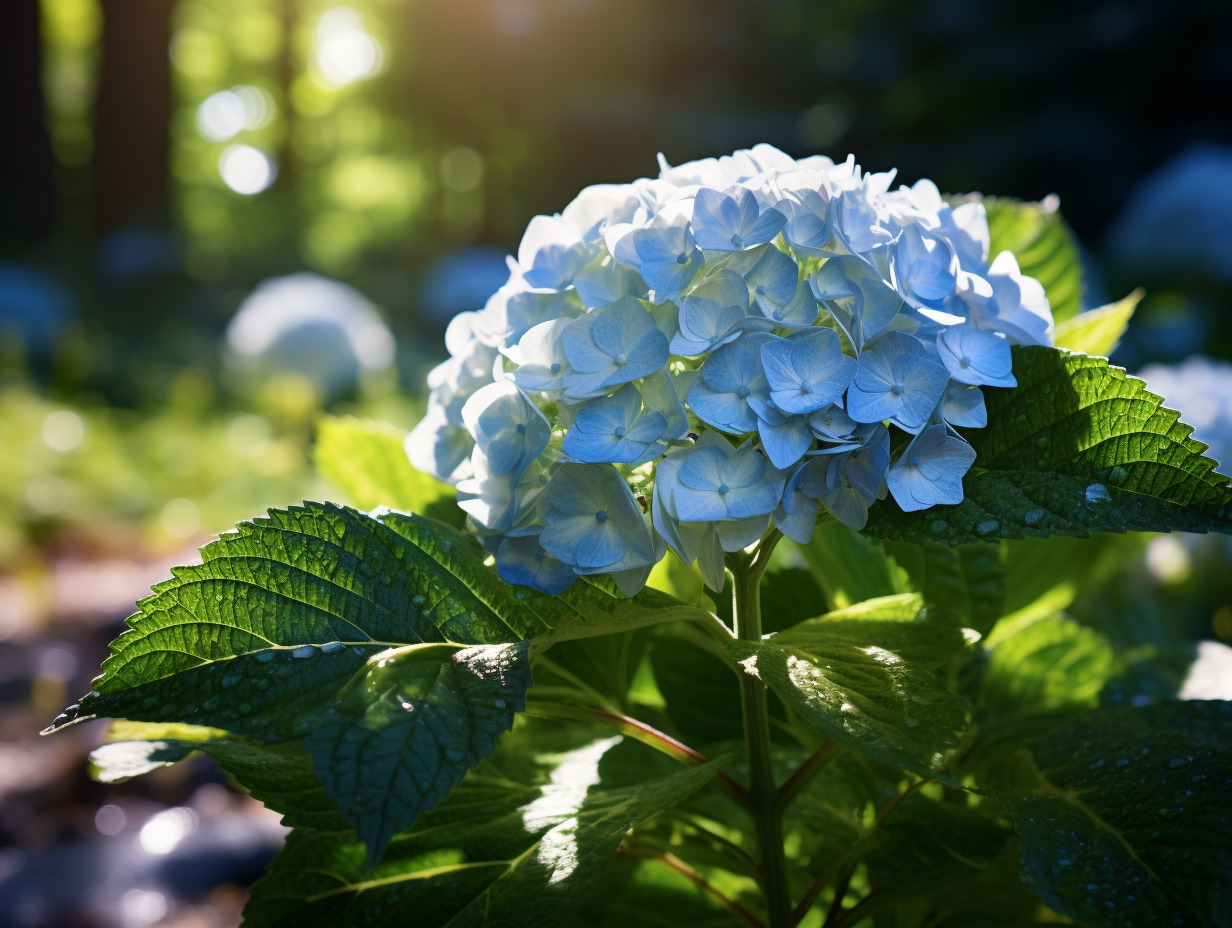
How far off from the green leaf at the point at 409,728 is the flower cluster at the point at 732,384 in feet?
0.24

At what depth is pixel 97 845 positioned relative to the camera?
5.19 ft

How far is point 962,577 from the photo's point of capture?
2.44 feet

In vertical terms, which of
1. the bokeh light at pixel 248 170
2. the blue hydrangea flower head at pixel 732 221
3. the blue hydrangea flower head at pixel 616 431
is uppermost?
the bokeh light at pixel 248 170

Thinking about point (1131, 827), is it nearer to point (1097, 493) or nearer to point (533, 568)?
point (1097, 493)

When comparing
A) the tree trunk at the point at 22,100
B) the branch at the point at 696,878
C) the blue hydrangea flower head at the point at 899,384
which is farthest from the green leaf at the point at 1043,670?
the tree trunk at the point at 22,100

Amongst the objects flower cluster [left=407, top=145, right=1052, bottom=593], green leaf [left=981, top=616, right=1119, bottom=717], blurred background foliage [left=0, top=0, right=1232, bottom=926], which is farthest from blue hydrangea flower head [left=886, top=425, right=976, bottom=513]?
blurred background foliage [left=0, top=0, right=1232, bottom=926]

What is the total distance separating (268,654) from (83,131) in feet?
66.7

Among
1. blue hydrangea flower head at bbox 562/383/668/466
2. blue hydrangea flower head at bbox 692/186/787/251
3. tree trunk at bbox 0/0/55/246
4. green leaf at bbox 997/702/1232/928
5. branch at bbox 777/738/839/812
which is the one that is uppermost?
tree trunk at bbox 0/0/55/246

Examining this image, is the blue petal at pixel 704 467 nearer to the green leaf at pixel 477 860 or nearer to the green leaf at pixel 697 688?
the green leaf at pixel 477 860

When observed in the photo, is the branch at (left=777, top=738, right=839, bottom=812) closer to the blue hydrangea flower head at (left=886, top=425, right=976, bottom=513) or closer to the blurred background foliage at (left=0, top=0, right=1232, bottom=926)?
A: the blue hydrangea flower head at (left=886, top=425, right=976, bottom=513)

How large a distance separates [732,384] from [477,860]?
0.34 m

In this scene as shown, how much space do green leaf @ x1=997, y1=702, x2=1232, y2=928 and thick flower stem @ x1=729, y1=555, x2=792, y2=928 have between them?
0.15 m

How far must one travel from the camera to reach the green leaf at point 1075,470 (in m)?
0.52

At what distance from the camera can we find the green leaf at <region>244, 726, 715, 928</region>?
0.57m
